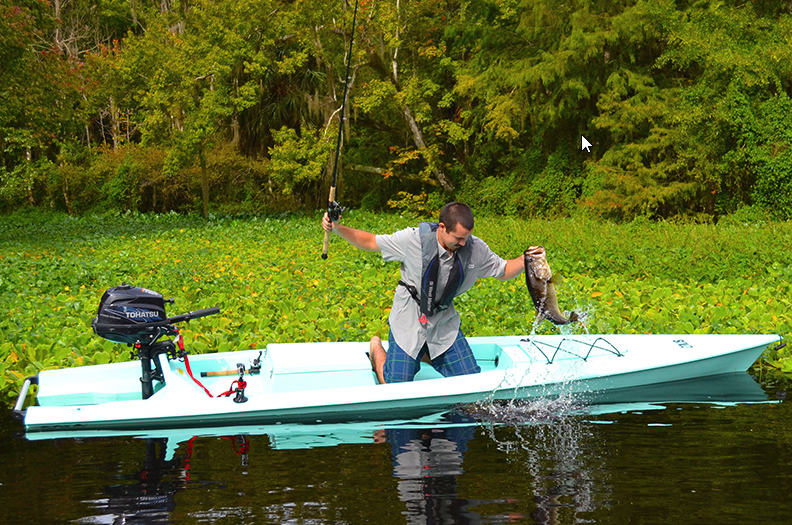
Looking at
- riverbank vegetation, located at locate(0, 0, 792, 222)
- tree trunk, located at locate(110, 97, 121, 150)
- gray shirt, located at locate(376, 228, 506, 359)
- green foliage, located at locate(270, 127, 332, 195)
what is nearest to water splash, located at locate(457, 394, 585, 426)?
gray shirt, located at locate(376, 228, 506, 359)

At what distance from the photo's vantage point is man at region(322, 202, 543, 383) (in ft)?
17.5

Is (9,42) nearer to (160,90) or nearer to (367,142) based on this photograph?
(160,90)

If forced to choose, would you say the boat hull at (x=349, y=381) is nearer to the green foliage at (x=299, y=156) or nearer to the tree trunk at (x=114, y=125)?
the green foliage at (x=299, y=156)

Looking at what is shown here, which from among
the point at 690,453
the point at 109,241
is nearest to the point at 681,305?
the point at 690,453

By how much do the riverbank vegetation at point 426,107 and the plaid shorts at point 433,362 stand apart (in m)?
13.4

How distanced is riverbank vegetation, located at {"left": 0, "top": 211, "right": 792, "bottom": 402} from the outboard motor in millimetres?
1281

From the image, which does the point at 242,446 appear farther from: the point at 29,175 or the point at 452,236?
the point at 29,175

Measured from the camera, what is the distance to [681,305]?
8.45m

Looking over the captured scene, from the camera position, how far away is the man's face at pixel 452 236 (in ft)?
17.2

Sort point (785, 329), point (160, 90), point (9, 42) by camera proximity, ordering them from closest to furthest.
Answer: point (785, 329) < point (9, 42) < point (160, 90)

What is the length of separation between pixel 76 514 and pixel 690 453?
332 centimetres

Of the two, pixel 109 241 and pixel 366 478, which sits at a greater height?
pixel 366 478

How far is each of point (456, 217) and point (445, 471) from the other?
158 centimetres

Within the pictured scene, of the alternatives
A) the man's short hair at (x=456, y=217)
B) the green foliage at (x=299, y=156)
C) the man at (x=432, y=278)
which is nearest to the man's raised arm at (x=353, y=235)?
the man at (x=432, y=278)
